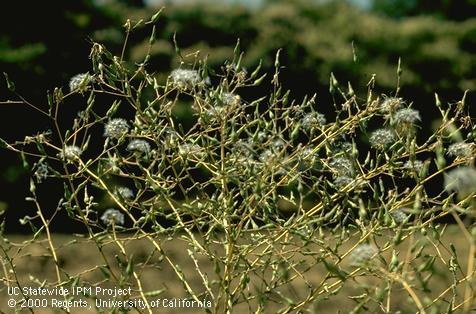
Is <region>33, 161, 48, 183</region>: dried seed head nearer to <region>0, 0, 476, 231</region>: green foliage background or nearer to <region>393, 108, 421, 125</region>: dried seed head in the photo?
<region>393, 108, 421, 125</region>: dried seed head

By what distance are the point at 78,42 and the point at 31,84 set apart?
1.90 feet

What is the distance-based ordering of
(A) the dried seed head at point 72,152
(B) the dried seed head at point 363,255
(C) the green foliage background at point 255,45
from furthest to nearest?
(C) the green foliage background at point 255,45 < (A) the dried seed head at point 72,152 < (B) the dried seed head at point 363,255

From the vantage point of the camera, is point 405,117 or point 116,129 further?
point 116,129

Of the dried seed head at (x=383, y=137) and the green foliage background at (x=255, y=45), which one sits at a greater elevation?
the green foliage background at (x=255, y=45)

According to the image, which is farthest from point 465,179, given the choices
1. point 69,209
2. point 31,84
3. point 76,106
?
point 31,84

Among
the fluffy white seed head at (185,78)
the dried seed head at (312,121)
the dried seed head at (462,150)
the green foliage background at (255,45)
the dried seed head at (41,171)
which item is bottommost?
the dried seed head at (462,150)

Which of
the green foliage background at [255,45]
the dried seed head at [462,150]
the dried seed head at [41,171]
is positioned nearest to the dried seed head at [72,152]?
the dried seed head at [41,171]

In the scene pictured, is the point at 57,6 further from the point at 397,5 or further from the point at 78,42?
the point at 397,5

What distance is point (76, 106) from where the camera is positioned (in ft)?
Result: 20.2

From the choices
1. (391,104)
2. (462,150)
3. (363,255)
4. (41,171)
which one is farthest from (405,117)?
(41,171)

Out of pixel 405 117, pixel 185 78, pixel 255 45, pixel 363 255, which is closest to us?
pixel 363 255

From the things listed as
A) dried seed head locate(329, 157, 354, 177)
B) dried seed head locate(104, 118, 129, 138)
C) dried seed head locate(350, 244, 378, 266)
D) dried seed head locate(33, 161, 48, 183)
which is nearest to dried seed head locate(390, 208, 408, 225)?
dried seed head locate(329, 157, 354, 177)

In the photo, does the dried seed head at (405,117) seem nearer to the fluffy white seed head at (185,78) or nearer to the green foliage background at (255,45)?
the fluffy white seed head at (185,78)

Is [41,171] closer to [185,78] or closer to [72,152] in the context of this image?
[72,152]
